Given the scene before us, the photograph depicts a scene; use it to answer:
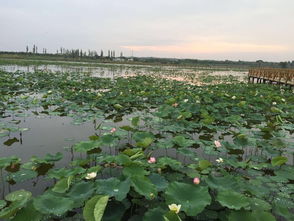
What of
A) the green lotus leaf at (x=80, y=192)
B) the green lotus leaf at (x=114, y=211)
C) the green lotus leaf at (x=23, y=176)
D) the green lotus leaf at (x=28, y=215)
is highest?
the green lotus leaf at (x=80, y=192)

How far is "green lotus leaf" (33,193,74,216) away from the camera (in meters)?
1.52

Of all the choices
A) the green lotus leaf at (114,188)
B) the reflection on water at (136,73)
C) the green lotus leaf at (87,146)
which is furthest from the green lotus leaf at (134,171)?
the reflection on water at (136,73)

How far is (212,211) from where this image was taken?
→ 1.79m

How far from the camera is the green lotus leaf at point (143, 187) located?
5.39ft

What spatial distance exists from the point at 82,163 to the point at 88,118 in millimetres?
2483

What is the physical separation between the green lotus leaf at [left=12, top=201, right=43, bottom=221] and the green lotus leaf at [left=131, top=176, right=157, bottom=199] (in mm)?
628

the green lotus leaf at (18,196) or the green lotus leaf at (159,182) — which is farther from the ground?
the green lotus leaf at (159,182)

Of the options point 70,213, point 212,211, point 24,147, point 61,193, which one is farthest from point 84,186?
point 24,147

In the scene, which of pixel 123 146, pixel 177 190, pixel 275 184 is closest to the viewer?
pixel 177 190

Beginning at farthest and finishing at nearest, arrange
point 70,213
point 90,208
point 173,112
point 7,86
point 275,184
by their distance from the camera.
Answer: point 7,86, point 173,112, point 275,184, point 70,213, point 90,208

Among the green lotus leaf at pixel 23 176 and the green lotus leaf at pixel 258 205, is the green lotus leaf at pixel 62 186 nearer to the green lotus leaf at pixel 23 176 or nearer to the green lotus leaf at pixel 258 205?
the green lotus leaf at pixel 23 176

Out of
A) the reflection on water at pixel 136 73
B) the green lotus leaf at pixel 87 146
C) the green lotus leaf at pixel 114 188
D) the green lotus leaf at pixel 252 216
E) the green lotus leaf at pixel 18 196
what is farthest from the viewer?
the reflection on water at pixel 136 73

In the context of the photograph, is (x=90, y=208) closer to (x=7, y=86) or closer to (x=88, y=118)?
(x=88, y=118)

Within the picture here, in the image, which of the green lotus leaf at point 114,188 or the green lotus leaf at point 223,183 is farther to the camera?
the green lotus leaf at point 223,183
